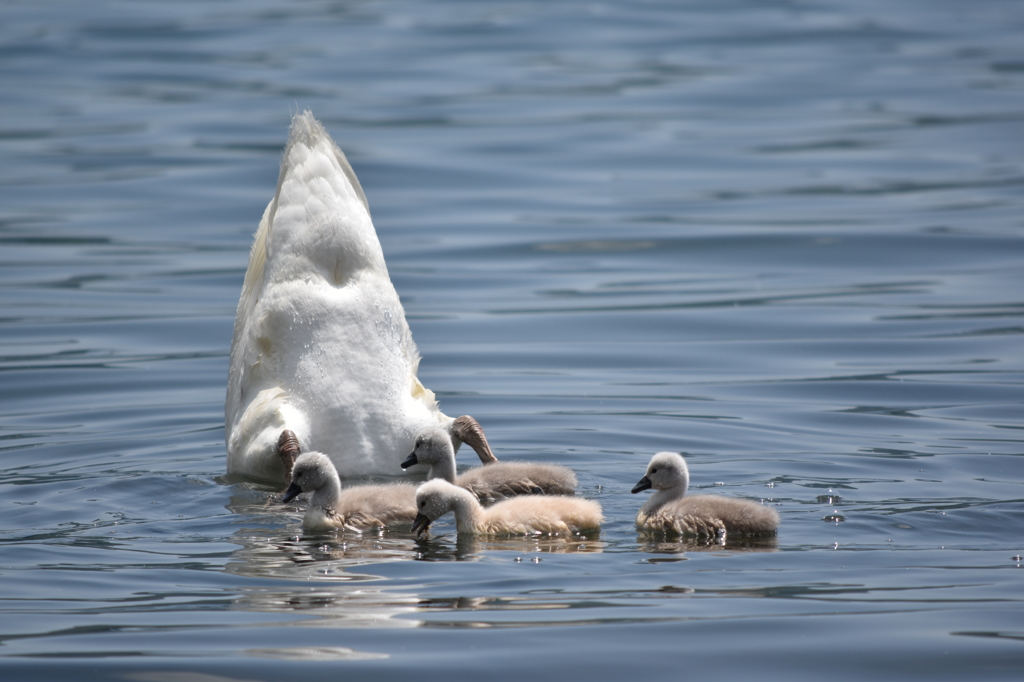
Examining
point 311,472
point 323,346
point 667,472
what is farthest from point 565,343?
point 311,472

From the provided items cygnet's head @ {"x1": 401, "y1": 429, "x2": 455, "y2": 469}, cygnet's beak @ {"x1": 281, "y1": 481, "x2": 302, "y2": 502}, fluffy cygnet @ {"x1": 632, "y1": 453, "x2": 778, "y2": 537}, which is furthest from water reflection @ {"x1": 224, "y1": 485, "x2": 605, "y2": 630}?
cygnet's head @ {"x1": 401, "y1": 429, "x2": 455, "y2": 469}

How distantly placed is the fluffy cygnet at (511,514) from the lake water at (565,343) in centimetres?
18

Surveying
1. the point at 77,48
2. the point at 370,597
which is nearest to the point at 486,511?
the point at 370,597

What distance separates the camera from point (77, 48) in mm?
37250

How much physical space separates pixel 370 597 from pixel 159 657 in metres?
1.03

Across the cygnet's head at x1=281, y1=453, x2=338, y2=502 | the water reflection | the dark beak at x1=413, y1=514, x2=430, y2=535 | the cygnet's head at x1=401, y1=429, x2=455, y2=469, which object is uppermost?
the cygnet's head at x1=401, y1=429, x2=455, y2=469

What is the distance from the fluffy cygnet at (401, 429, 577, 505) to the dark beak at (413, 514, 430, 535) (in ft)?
2.67

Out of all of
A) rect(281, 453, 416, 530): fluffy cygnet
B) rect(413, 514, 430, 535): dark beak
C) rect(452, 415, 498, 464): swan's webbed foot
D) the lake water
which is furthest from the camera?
rect(452, 415, 498, 464): swan's webbed foot

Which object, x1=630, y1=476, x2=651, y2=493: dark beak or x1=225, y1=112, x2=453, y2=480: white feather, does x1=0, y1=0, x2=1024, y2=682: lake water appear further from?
x1=225, y1=112, x2=453, y2=480: white feather

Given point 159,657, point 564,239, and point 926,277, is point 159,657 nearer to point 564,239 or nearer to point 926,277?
point 926,277

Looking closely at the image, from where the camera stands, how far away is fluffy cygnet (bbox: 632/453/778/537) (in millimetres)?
7141

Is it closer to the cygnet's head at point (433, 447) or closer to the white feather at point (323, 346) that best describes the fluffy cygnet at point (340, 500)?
the cygnet's head at point (433, 447)

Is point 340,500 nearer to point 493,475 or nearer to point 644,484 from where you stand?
point 493,475

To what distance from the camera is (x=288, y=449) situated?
27.1 feet
